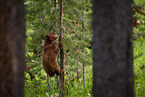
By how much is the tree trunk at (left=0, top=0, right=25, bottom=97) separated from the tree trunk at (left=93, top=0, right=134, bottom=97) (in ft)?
3.44

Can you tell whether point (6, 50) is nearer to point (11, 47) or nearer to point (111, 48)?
point (11, 47)

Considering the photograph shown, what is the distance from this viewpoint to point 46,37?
291 inches

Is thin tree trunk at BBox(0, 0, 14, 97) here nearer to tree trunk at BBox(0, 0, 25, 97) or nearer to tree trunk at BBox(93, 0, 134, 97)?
tree trunk at BBox(0, 0, 25, 97)

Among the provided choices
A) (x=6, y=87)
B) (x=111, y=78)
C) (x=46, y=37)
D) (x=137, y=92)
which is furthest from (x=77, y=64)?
(x=6, y=87)

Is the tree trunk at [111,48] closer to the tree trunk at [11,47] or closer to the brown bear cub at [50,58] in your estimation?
the tree trunk at [11,47]

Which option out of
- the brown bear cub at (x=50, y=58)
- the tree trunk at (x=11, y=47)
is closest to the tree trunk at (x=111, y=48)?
the tree trunk at (x=11, y=47)

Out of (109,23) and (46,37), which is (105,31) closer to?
(109,23)

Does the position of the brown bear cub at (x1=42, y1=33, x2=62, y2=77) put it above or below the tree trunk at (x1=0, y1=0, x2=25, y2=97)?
below

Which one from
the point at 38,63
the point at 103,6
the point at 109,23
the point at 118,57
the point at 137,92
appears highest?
the point at 103,6

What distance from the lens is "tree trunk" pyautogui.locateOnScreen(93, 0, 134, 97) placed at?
2.96 metres

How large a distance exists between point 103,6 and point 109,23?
24 centimetres

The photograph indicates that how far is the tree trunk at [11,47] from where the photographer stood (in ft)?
8.43

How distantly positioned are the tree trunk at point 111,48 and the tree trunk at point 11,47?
1048 mm

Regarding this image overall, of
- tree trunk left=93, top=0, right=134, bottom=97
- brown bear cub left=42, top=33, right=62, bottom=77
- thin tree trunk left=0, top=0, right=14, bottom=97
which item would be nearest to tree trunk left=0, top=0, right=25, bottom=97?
thin tree trunk left=0, top=0, right=14, bottom=97
